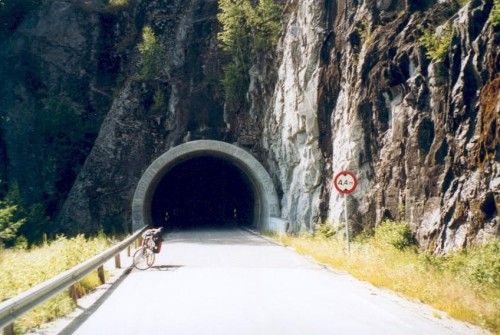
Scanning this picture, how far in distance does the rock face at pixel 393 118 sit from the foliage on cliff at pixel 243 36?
434cm

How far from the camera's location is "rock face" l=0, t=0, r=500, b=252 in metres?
11.8

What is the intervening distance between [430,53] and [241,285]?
849 cm

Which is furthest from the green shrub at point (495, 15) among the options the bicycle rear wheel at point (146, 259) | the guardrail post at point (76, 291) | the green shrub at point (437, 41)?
the guardrail post at point (76, 291)

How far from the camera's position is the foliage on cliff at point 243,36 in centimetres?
3005

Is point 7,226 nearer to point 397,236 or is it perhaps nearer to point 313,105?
point 313,105

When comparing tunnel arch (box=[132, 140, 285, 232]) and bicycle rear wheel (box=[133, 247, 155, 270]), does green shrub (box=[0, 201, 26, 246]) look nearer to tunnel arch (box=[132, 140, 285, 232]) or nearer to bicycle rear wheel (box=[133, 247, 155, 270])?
tunnel arch (box=[132, 140, 285, 232])

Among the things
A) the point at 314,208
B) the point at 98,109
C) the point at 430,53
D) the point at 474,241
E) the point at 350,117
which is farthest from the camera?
the point at 98,109

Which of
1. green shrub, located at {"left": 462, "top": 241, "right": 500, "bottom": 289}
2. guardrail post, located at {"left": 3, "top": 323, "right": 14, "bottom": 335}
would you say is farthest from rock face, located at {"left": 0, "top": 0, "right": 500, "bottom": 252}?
guardrail post, located at {"left": 3, "top": 323, "right": 14, "bottom": 335}

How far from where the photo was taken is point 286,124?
82.2 ft

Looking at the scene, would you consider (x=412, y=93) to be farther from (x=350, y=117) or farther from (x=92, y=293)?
(x=92, y=293)

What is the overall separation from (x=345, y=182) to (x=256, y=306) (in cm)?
636

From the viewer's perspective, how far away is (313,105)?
21.4 m

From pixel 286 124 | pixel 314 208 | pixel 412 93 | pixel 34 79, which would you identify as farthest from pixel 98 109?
pixel 412 93

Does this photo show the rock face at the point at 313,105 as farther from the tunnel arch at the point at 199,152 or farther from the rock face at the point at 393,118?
the tunnel arch at the point at 199,152
